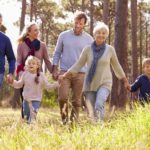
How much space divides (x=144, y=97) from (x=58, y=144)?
4.86 meters

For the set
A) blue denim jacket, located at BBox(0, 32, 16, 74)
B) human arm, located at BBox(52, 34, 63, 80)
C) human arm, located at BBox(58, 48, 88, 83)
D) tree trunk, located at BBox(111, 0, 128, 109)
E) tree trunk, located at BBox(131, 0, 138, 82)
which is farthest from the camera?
tree trunk, located at BBox(131, 0, 138, 82)

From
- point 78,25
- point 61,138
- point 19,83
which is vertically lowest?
point 19,83

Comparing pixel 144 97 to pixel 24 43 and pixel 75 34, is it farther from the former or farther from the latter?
pixel 24 43

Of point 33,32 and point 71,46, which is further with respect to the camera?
point 71,46

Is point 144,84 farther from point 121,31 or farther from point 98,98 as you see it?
point 121,31

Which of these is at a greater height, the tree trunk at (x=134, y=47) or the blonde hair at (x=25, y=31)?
the blonde hair at (x=25, y=31)

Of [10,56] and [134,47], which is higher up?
[10,56]

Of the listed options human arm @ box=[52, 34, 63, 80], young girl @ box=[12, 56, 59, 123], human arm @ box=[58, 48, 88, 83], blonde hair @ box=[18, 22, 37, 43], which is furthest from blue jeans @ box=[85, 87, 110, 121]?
blonde hair @ box=[18, 22, 37, 43]

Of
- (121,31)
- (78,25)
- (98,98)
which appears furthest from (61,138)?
(121,31)

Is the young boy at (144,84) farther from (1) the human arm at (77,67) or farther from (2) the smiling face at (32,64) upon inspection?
(2) the smiling face at (32,64)

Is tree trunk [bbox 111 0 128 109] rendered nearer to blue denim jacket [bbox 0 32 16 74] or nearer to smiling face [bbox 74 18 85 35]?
smiling face [bbox 74 18 85 35]

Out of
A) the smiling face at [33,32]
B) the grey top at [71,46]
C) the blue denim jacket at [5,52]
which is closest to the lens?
the blue denim jacket at [5,52]

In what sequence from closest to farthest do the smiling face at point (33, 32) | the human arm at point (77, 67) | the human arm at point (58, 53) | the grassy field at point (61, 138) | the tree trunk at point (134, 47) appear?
the grassy field at point (61, 138)
the human arm at point (77, 67)
the smiling face at point (33, 32)
the human arm at point (58, 53)
the tree trunk at point (134, 47)

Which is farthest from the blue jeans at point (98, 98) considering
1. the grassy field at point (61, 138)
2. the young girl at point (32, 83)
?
the grassy field at point (61, 138)
